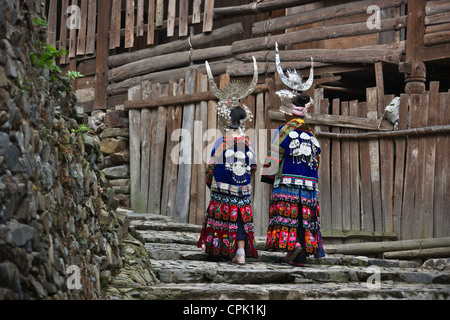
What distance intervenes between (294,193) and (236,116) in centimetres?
100

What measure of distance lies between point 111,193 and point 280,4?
16.5ft

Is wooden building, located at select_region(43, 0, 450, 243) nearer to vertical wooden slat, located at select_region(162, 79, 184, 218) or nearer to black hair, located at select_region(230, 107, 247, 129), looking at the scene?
vertical wooden slat, located at select_region(162, 79, 184, 218)

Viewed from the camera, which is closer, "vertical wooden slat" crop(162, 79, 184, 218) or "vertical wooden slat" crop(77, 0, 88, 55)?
"vertical wooden slat" crop(162, 79, 184, 218)

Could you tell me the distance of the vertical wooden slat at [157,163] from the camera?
34.8ft

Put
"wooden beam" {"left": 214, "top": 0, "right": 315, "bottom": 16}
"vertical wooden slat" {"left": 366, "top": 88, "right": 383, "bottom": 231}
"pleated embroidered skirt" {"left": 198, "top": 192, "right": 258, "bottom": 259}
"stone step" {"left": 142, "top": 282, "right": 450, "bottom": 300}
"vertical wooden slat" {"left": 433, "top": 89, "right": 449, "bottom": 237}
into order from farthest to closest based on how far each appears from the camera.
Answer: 1. "wooden beam" {"left": 214, "top": 0, "right": 315, "bottom": 16}
2. "vertical wooden slat" {"left": 366, "top": 88, "right": 383, "bottom": 231}
3. "vertical wooden slat" {"left": 433, "top": 89, "right": 449, "bottom": 237}
4. "pleated embroidered skirt" {"left": 198, "top": 192, "right": 258, "bottom": 259}
5. "stone step" {"left": 142, "top": 282, "right": 450, "bottom": 300}

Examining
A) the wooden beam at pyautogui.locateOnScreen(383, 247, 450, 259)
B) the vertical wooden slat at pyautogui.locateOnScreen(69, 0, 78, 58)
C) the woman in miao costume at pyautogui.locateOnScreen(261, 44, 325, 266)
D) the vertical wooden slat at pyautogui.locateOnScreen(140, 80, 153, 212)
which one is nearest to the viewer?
the woman in miao costume at pyautogui.locateOnScreen(261, 44, 325, 266)

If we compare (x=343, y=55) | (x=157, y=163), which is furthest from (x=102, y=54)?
(x=343, y=55)

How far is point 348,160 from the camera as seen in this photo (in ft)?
29.6

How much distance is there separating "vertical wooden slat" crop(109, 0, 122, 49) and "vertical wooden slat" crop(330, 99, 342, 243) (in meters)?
4.32

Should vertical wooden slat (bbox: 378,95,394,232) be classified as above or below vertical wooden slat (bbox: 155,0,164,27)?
below

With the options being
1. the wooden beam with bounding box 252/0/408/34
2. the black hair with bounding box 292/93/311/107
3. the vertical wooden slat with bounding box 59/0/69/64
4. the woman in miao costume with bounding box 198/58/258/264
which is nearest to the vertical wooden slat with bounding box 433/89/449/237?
the wooden beam with bounding box 252/0/408/34

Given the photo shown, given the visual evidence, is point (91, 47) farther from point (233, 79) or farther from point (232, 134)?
point (232, 134)

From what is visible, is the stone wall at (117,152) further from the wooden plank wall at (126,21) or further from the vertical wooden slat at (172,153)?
the wooden plank wall at (126,21)

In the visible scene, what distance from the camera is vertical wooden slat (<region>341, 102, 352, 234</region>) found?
8.92m
